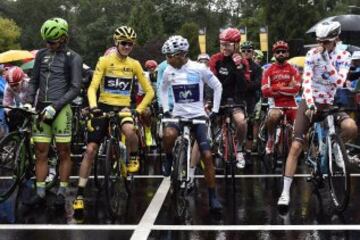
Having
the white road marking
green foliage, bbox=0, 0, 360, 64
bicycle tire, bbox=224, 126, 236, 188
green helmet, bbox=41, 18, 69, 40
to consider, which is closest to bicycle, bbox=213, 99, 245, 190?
bicycle tire, bbox=224, 126, 236, 188

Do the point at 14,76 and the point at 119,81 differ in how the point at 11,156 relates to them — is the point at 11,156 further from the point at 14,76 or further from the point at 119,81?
the point at 14,76

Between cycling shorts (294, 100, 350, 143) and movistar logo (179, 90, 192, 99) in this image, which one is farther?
movistar logo (179, 90, 192, 99)

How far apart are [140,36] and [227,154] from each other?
5049 cm

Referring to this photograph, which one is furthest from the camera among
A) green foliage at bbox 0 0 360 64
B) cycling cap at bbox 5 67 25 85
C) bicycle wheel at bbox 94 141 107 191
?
green foliage at bbox 0 0 360 64

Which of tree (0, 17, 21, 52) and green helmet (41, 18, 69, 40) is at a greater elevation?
green helmet (41, 18, 69, 40)

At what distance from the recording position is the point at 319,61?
7.09m

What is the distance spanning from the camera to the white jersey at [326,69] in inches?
277

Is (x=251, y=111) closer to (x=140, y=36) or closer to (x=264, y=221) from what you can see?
(x=264, y=221)

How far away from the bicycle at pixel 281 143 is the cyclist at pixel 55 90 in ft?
11.7

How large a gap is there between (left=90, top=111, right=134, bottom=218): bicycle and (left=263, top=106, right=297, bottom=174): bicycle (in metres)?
2.74

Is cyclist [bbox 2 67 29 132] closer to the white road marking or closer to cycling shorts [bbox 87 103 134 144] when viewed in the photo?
cycling shorts [bbox 87 103 134 144]

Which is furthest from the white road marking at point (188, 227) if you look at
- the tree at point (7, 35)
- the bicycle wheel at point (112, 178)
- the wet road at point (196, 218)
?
the tree at point (7, 35)

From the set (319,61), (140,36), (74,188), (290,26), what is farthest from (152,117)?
(140,36)

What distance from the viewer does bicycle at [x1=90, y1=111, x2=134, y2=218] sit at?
6934 mm
